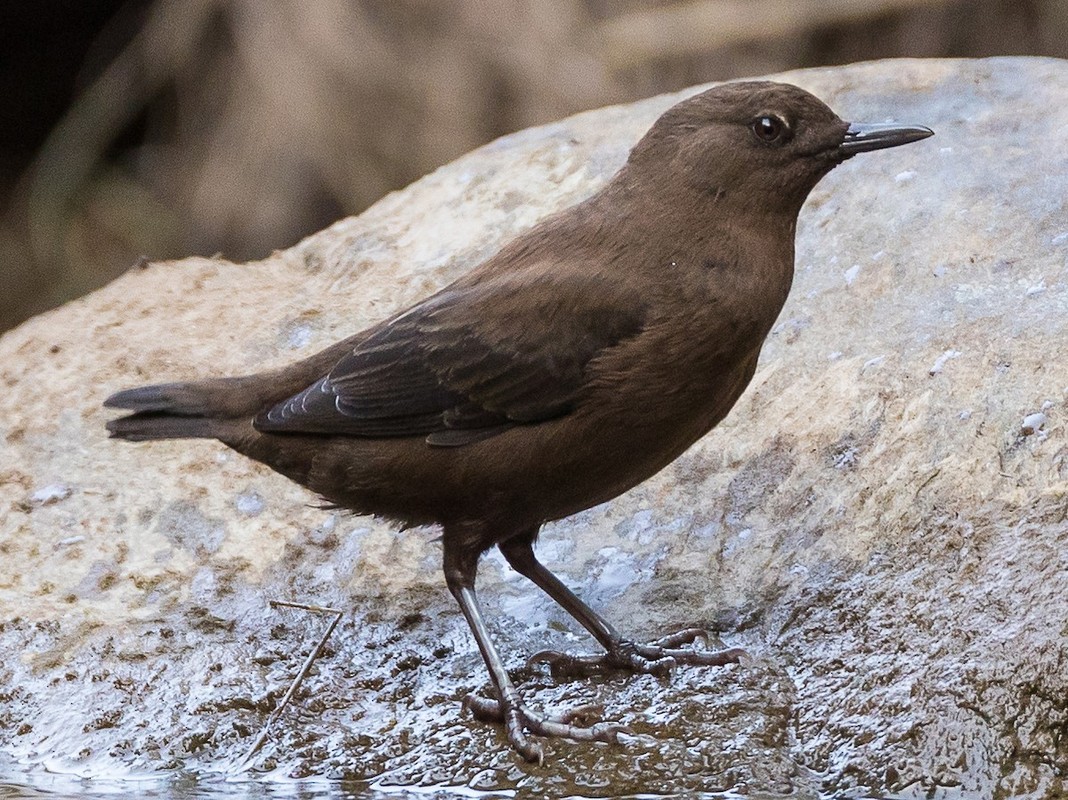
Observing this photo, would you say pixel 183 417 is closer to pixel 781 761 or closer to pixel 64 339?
pixel 64 339

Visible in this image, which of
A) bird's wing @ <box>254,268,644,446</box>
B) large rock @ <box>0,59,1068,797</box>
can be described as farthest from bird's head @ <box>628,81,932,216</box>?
large rock @ <box>0,59,1068,797</box>

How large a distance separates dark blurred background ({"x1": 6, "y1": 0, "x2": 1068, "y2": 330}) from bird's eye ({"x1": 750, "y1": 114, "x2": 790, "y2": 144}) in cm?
485

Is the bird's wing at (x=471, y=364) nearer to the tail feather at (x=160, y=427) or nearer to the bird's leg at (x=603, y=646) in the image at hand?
the tail feather at (x=160, y=427)

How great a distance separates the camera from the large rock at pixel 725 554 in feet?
11.4

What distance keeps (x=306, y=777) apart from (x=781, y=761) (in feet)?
3.63

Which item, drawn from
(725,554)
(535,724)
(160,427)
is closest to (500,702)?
(535,724)

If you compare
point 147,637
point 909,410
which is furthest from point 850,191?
point 147,637

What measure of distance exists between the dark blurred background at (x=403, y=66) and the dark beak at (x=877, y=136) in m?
4.88

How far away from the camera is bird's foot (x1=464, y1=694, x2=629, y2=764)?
3576 mm

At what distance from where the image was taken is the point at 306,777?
145 inches

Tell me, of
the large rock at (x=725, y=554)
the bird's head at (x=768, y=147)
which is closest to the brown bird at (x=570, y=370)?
the bird's head at (x=768, y=147)

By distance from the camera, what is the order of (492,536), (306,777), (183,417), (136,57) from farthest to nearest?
(136,57)
(183,417)
(492,536)
(306,777)

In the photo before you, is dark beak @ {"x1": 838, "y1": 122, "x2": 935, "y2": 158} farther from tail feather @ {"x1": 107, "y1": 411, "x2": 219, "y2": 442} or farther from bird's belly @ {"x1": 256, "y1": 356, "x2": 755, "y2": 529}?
tail feather @ {"x1": 107, "y1": 411, "x2": 219, "y2": 442}

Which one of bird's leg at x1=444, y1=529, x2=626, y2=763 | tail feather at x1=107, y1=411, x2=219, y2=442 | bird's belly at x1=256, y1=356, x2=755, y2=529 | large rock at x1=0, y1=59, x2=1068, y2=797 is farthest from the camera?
tail feather at x1=107, y1=411, x2=219, y2=442
